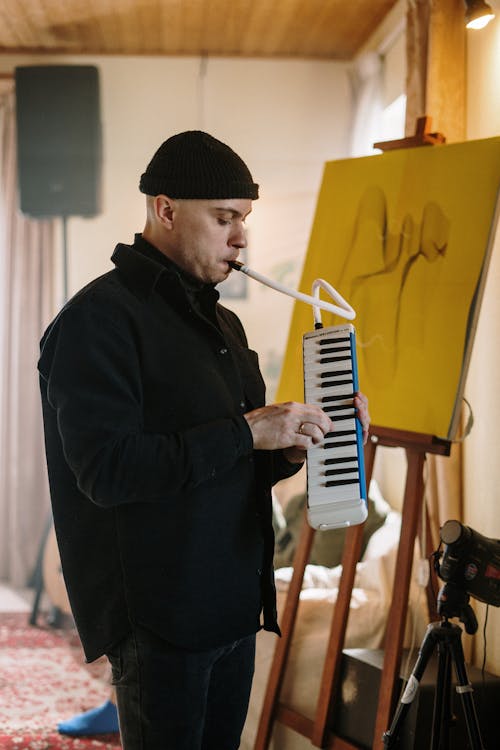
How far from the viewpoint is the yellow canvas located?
80.3 inches

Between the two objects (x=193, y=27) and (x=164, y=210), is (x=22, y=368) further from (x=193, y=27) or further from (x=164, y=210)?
(x=164, y=210)

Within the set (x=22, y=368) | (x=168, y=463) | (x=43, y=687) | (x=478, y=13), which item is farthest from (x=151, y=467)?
(x=22, y=368)

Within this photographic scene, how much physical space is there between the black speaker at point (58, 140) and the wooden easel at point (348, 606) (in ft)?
7.45

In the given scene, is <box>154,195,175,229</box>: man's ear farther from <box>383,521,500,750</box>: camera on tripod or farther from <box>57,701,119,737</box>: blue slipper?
<box>57,701,119,737</box>: blue slipper

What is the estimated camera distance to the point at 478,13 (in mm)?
2275

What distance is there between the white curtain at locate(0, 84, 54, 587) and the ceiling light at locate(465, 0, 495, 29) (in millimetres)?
2610

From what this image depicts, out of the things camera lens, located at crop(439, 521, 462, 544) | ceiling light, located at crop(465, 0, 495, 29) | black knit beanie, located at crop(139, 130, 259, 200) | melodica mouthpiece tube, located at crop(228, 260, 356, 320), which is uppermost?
ceiling light, located at crop(465, 0, 495, 29)

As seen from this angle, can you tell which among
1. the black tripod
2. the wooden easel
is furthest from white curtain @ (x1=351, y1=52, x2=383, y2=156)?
the black tripod

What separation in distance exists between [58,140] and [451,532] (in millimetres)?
3168

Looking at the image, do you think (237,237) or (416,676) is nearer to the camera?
(237,237)

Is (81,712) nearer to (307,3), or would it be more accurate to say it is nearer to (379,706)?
(379,706)

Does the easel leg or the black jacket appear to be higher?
the black jacket

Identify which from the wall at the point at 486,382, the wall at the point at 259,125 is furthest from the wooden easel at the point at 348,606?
the wall at the point at 259,125

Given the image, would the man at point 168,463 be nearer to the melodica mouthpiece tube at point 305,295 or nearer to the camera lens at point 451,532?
the melodica mouthpiece tube at point 305,295
